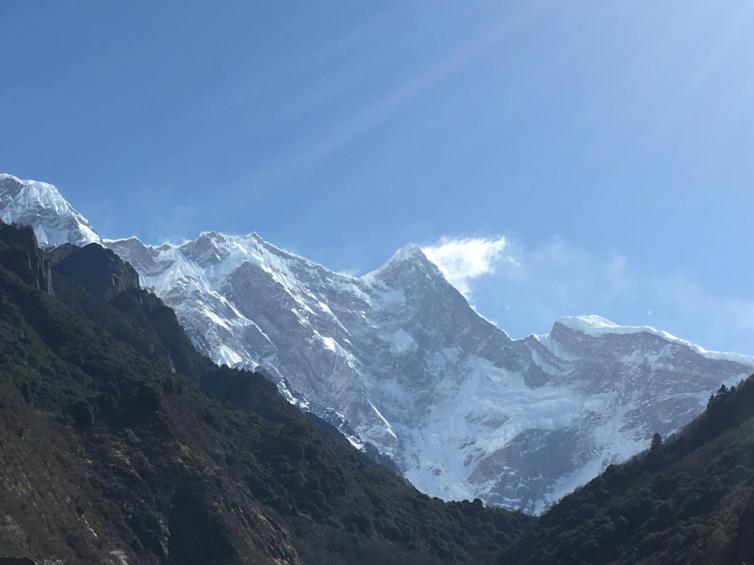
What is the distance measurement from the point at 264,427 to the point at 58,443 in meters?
54.8

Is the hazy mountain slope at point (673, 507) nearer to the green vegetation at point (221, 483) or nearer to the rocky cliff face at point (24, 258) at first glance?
the green vegetation at point (221, 483)

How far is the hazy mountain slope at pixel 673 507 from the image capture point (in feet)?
294

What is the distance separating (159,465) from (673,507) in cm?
4949

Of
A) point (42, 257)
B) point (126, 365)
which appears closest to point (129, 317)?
point (42, 257)

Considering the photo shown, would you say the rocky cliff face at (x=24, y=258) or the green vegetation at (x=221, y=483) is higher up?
the rocky cliff face at (x=24, y=258)

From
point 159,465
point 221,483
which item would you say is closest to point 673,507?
point 221,483

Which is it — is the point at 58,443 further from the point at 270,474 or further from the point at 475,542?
the point at 475,542

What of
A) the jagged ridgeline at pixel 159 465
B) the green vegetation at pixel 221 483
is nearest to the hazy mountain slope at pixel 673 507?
the green vegetation at pixel 221 483

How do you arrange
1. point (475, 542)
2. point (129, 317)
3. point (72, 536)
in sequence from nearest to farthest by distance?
point (72, 536), point (475, 542), point (129, 317)

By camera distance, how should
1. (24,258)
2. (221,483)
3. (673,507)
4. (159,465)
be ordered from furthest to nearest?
(24,258)
(221,483)
(159,465)
(673,507)

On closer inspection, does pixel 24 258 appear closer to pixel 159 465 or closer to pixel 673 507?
Answer: pixel 159 465

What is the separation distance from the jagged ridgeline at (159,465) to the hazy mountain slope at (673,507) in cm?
1739

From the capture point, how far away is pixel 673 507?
106 m

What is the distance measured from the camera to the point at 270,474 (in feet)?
454
